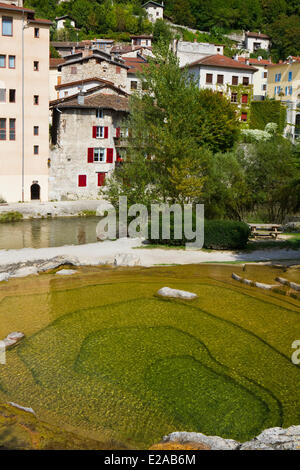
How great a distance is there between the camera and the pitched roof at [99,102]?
151 ft

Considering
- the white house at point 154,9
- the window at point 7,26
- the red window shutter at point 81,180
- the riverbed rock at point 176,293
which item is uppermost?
the white house at point 154,9

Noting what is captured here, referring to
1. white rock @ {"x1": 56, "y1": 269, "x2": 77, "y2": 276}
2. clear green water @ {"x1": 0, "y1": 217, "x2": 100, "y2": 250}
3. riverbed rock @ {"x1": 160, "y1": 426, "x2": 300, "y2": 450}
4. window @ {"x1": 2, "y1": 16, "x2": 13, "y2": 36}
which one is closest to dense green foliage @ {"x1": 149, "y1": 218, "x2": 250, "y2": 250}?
white rock @ {"x1": 56, "y1": 269, "x2": 77, "y2": 276}

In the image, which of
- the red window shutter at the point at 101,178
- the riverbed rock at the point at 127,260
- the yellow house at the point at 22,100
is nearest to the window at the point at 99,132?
the red window shutter at the point at 101,178

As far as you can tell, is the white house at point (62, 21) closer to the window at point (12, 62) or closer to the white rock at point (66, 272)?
the window at point (12, 62)

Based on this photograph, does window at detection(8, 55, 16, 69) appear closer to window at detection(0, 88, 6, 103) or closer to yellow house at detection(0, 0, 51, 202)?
yellow house at detection(0, 0, 51, 202)

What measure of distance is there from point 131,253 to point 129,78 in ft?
136

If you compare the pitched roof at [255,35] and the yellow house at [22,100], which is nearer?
the yellow house at [22,100]

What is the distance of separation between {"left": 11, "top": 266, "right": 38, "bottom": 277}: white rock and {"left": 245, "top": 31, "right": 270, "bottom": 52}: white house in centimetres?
10226

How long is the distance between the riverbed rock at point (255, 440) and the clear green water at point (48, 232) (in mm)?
21857

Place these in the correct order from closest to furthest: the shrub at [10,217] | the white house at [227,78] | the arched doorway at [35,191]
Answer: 1. the shrub at [10,217]
2. the arched doorway at [35,191]
3. the white house at [227,78]

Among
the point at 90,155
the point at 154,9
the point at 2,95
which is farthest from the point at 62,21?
the point at 2,95

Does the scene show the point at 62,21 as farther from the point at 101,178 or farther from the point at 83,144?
the point at 101,178
